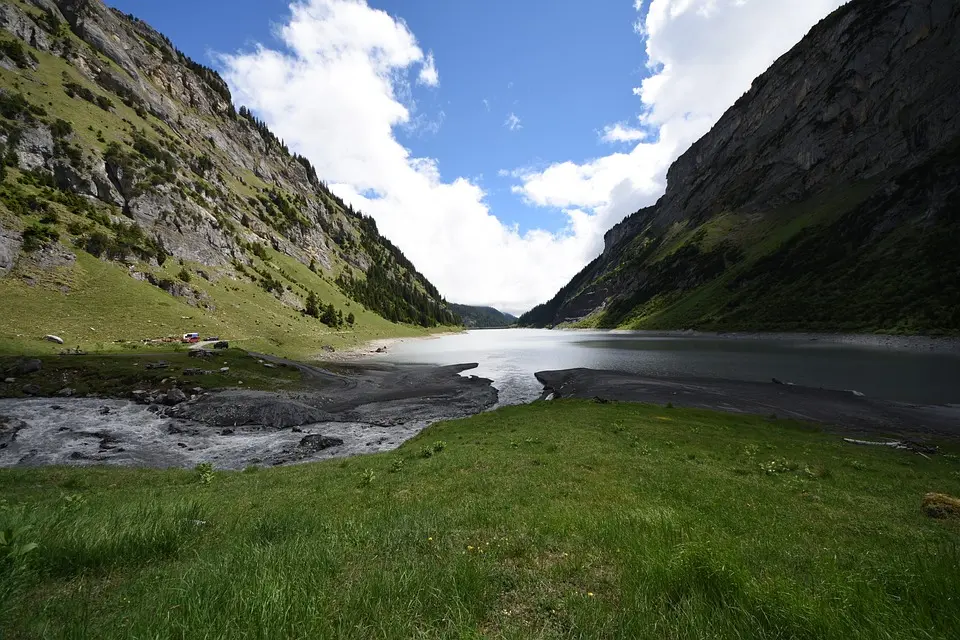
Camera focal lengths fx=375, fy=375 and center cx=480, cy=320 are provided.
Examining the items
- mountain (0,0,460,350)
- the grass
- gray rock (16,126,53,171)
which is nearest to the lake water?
the grass

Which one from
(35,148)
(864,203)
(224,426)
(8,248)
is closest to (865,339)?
(864,203)

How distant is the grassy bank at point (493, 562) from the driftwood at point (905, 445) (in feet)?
42.8

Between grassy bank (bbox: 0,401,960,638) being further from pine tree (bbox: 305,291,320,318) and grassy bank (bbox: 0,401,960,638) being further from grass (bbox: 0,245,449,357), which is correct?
pine tree (bbox: 305,291,320,318)

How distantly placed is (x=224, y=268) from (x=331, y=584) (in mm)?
111002

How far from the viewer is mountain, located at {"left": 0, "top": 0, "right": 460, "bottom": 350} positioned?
51969mm

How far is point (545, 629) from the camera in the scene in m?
3.80

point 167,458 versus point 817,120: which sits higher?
point 817,120

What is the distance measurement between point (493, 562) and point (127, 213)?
10938 cm

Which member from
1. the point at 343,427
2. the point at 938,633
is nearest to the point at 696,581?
the point at 938,633

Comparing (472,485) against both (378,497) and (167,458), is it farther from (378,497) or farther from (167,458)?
(167,458)

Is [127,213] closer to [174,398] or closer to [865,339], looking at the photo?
[174,398]

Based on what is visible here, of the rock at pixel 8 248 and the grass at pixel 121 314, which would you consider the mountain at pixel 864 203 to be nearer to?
the grass at pixel 121 314

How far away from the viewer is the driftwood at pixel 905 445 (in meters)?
21.7

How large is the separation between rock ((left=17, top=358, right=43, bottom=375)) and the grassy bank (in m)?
30.3
